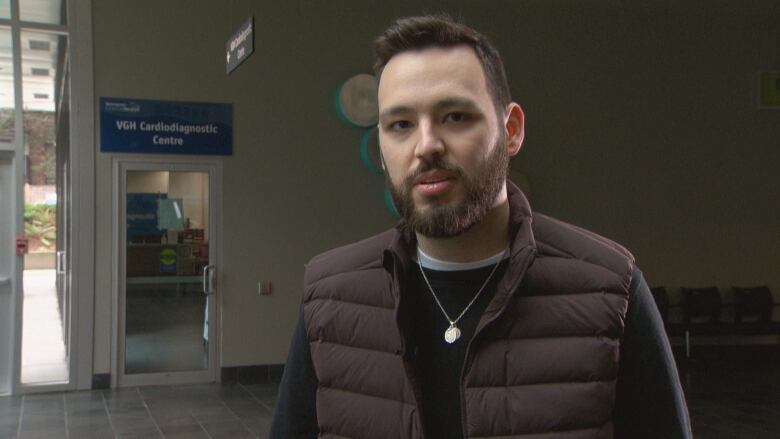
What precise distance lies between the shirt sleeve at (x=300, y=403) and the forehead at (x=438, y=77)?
48 centimetres

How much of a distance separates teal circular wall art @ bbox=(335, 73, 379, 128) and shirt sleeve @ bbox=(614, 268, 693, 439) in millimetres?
6521

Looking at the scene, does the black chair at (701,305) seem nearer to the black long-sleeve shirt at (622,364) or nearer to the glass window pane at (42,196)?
the glass window pane at (42,196)

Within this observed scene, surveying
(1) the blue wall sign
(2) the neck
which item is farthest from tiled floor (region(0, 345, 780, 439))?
(2) the neck

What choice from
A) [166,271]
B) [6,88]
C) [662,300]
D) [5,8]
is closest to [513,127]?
[166,271]

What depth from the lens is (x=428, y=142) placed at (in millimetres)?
1118

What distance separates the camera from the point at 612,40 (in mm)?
8586

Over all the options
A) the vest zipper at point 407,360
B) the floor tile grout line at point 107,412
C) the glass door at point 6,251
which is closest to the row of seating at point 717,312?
the floor tile grout line at point 107,412

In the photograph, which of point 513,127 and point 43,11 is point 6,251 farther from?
point 513,127

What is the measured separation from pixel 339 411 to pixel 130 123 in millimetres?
6222

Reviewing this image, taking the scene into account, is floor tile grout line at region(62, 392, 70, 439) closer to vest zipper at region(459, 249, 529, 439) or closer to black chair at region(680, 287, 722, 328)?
vest zipper at region(459, 249, 529, 439)

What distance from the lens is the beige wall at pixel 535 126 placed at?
713 cm

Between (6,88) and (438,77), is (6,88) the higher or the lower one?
the higher one

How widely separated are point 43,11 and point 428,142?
21.9 feet

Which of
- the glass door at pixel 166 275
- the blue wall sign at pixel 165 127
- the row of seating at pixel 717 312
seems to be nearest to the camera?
the blue wall sign at pixel 165 127
